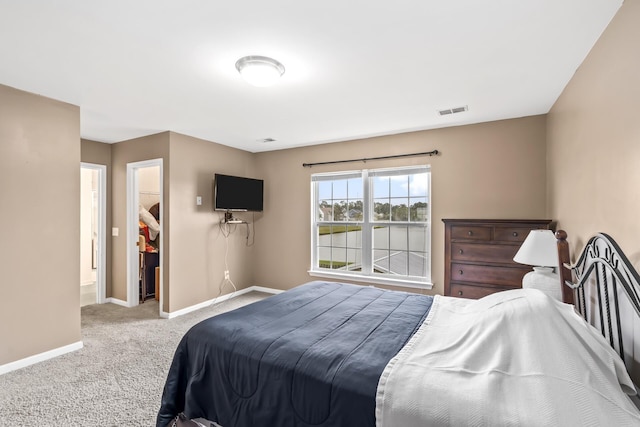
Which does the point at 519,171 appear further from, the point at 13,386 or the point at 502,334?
the point at 13,386

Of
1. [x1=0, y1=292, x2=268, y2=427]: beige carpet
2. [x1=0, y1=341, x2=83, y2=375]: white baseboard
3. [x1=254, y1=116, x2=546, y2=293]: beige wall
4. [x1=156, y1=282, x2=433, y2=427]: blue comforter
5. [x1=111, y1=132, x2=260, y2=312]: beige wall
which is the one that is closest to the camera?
[x1=156, y1=282, x2=433, y2=427]: blue comforter

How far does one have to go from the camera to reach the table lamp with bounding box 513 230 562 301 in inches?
101

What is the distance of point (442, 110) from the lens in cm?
327

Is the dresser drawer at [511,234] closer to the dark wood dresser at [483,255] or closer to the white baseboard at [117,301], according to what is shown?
the dark wood dresser at [483,255]

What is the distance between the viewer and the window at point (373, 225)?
417 centimetres

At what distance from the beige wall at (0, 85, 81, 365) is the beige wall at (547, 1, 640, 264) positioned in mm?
4262

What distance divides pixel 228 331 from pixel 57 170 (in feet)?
8.34

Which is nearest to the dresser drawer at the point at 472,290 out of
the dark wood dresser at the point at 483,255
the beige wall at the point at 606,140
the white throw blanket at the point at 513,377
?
the dark wood dresser at the point at 483,255

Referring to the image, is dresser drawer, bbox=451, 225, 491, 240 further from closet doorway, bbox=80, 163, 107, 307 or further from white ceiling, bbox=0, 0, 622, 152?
closet doorway, bbox=80, 163, 107, 307

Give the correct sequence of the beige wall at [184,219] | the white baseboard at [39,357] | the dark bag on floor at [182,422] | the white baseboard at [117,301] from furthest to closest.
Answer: the white baseboard at [117,301] < the beige wall at [184,219] < the white baseboard at [39,357] < the dark bag on floor at [182,422]

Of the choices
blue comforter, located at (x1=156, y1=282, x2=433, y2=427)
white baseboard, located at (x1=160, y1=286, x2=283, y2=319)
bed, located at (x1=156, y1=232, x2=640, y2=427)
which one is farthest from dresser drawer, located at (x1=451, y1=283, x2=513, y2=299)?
white baseboard, located at (x1=160, y1=286, x2=283, y2=319)

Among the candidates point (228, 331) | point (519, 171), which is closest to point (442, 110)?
point (519, 171)

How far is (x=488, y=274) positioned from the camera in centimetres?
325

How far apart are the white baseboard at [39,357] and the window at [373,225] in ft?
9.78
